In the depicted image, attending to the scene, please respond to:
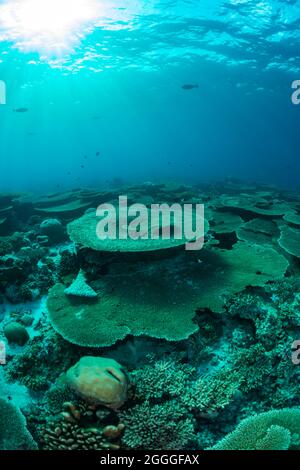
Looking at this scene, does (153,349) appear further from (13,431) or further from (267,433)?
(13,431)

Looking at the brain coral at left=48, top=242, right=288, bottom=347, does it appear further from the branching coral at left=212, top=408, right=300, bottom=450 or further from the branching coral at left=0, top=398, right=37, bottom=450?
the branching coral at left=212, top=408, right=300, bottom=450

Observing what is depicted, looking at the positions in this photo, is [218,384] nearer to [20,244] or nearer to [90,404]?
[90,404]

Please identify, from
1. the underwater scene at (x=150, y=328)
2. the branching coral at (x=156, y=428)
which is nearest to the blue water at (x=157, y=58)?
the underwater scene at (x=150, y=328)

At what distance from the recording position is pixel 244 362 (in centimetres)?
506

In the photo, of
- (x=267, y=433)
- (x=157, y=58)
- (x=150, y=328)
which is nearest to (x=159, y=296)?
(x=150, y=328)

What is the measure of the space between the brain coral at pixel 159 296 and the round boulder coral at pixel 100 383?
0.69m

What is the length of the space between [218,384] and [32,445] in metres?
2.58

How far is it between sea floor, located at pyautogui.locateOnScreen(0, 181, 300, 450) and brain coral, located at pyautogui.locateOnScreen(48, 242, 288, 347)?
2 centimetres

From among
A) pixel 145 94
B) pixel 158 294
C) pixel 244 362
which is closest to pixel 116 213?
pixel 158 294

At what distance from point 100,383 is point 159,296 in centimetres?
220

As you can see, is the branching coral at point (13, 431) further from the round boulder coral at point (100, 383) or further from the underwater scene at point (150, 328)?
the round boulder coral at point (100, 383)

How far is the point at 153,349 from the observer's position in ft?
17.5

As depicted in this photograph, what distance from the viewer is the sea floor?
4059 millimetres

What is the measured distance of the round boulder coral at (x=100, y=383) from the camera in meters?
4.14
